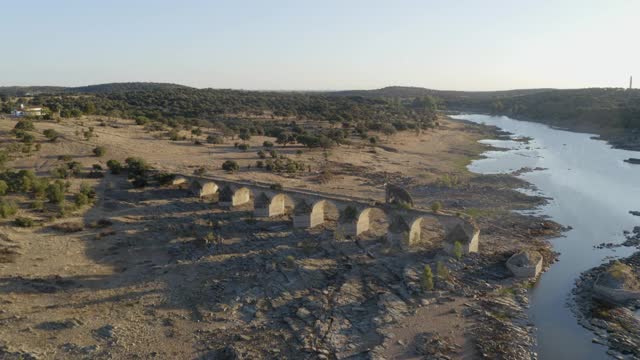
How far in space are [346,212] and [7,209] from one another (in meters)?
20.5

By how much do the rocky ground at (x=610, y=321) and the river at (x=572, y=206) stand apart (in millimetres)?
448

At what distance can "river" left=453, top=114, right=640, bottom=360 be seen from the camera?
2156 cm

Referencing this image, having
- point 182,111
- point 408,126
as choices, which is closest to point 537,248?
point 408,126

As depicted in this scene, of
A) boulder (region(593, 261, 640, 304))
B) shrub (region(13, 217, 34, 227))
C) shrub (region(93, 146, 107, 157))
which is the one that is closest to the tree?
shrub (region(13, 217, 34, 227))

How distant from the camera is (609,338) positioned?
2094cm

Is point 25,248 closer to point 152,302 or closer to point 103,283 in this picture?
point 103,283

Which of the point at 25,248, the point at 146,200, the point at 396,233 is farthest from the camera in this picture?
the point at 146,200

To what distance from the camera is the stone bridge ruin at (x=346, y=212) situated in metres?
28.6

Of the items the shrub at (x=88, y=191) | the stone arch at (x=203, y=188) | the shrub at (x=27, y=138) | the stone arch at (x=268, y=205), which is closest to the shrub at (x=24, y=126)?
the shrub at (x=27, y=138)

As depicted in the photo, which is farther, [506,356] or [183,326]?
[183,326]

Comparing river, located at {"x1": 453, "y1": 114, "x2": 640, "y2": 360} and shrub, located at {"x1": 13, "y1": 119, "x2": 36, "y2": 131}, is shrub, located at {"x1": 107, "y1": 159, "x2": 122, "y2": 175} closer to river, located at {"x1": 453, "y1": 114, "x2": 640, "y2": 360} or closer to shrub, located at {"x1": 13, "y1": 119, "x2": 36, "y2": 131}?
shrub, located at {"x1": 13, "y1": 119, "x2": 36, "y2": 131}

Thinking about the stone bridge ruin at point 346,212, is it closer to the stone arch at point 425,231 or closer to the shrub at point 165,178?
the stone arch at point 425,231

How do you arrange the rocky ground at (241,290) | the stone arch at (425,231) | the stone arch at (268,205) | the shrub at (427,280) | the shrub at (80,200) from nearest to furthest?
the rocky ground at (241,290), the shrub at (427,280), the stone arch at (425,231), the stone arch at (268,205), the shrub at (80,200)

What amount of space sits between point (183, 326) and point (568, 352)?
15718 millimetres
